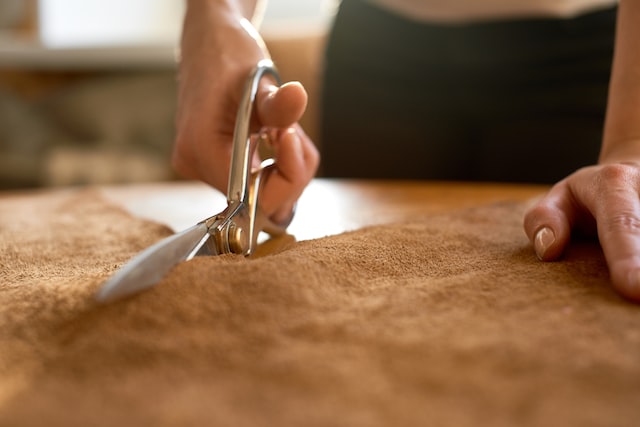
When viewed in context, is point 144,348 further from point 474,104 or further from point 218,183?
point 474,104

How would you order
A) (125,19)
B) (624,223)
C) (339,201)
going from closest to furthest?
(624,223)
(339,201)
(125,19)

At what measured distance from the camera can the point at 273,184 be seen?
624 millimetres

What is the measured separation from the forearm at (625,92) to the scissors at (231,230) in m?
0.31

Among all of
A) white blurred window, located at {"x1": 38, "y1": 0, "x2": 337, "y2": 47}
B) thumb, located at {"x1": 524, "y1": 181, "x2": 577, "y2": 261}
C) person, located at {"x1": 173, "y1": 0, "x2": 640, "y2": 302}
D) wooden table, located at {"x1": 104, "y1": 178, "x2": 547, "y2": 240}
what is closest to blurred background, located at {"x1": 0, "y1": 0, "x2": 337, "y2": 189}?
white blurred window, located at {"x1": 38, "y1": 0, "x2": 337, "y2": 47}

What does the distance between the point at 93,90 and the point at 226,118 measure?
171 cm

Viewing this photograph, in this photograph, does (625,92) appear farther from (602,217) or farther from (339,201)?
(339,201)

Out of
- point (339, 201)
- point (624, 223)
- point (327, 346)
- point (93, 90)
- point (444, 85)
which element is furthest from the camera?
point (93, 90)

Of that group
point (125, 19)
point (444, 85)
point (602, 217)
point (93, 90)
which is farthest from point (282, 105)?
point (125, 19)

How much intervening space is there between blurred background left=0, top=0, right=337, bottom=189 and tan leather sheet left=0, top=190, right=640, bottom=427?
5.35ft

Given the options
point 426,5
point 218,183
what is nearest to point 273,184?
point 218,183

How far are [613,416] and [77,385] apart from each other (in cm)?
23

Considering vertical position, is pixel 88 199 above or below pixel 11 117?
above

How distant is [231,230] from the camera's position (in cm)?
48

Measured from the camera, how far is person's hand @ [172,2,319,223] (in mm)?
623
